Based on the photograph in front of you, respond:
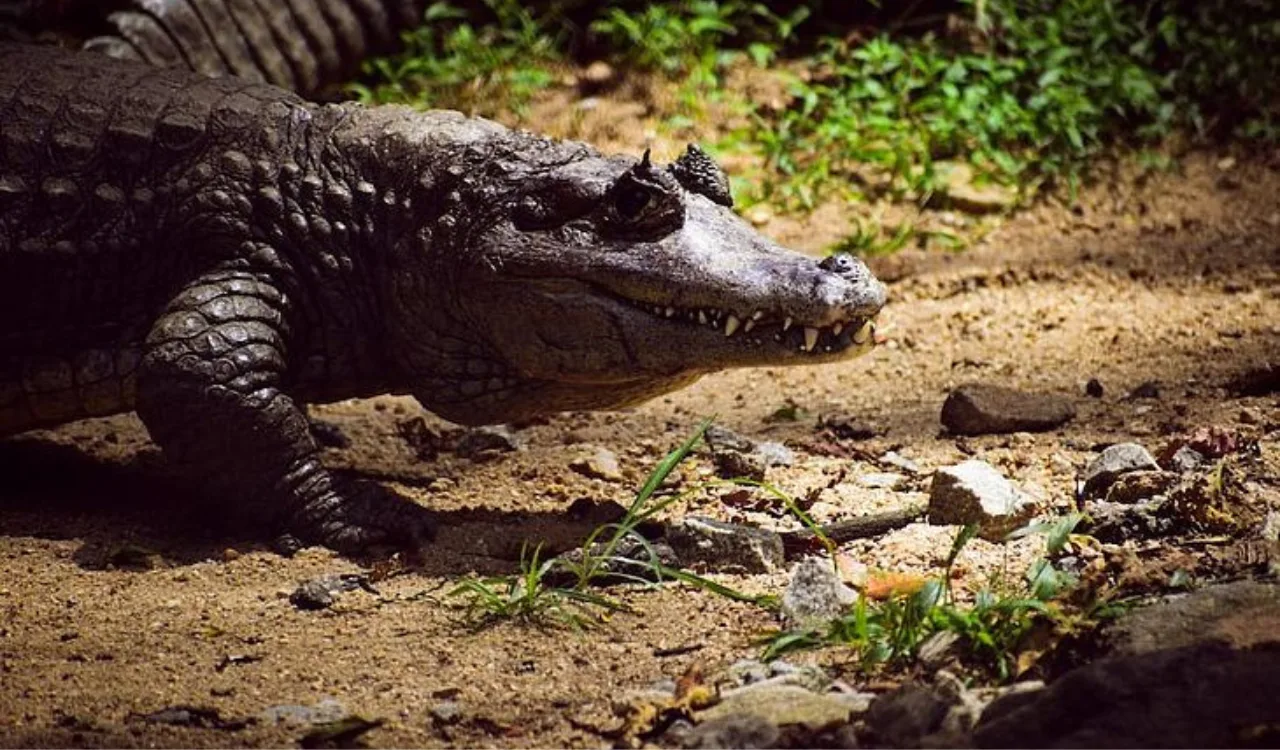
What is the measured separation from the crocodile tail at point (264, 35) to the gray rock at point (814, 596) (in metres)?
4.67

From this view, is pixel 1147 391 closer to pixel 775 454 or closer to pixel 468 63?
pixel 775 454

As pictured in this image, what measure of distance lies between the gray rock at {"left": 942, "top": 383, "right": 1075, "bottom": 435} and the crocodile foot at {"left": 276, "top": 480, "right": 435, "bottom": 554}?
1.66 meters

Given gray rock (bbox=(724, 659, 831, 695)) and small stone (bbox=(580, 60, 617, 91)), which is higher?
small stone (bbox=(580, 60, 617, 91))

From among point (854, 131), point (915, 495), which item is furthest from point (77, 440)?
point (854, 131)

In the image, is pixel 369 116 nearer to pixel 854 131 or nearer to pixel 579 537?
pixel 579 537

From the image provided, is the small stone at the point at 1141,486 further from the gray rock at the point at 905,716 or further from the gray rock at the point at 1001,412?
the gray rock at the point at 905,716

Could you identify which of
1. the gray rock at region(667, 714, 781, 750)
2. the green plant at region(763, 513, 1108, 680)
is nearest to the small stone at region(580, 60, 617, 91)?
the green plant at region(763, 513, 1108, 680)

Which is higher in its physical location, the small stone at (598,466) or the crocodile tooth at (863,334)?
the crocodile tooth at (863,334)

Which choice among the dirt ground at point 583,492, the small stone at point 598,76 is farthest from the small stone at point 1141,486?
the small stone at point 598,76

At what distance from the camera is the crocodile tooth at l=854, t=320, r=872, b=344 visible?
4.46 metres

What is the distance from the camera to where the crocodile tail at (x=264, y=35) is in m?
7.70

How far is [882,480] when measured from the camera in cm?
482

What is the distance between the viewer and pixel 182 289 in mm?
4891

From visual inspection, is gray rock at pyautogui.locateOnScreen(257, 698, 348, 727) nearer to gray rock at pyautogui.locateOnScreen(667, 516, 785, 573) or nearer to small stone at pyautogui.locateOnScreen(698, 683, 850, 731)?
small stone at pyautogui.locateOnScreen(698, 683, 850, 731)
